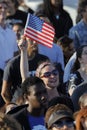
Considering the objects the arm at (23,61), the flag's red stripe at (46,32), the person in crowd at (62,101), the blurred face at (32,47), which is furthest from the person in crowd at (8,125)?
the flag's red stripe at (46,32)

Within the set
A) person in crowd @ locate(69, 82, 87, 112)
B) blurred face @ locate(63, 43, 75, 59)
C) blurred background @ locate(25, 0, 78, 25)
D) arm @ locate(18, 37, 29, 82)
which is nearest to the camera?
person in crowd @ locate(69, 82, 87, 112)

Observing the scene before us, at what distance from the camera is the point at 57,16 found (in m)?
11.7

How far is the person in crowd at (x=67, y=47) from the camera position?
10151 mm

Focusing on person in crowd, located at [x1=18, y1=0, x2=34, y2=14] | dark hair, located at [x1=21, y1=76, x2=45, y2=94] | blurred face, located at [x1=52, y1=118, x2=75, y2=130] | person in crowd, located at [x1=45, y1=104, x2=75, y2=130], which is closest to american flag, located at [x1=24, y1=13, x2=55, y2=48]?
dark hair, located at [x1=21, y1=76, x2=45, y2=94]

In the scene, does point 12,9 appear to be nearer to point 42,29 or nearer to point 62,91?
point 42,29

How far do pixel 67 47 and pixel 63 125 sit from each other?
4.50 m

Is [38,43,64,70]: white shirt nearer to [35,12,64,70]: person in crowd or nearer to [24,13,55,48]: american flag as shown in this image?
[35,12,64,70]: person in crowd

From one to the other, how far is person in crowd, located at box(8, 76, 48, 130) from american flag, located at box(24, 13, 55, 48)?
6.04 feet

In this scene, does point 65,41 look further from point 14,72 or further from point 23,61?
point 23,61

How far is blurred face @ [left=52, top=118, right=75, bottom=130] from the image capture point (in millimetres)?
A: 5793

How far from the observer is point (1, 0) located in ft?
34.7

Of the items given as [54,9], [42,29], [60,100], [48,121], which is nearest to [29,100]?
[60,100]

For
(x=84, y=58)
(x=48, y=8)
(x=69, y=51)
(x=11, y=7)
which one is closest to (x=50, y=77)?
(x=84, y=58)

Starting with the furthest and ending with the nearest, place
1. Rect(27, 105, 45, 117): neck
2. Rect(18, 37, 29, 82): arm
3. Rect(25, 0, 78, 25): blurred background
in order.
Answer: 1. Rect(25, 0, 78, 25): blurred background
2. Rect(18, 37, 29, 82): arm
3. Rect(27, 105, 45, 117): neck
